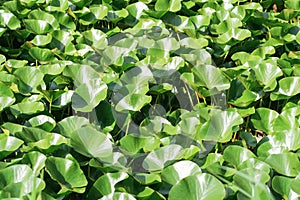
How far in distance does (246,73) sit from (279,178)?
63 centimetres

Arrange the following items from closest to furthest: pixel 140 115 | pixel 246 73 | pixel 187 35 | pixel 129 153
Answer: pixel 129 153, pixel 140 115, pixel 246 73, pixel 187 35

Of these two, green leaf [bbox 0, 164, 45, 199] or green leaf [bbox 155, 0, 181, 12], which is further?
green leaf [bbox 155, 0, 181, 12]

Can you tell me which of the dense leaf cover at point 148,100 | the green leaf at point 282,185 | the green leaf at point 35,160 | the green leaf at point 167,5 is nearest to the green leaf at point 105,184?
the dense leaf cover at point 148,100

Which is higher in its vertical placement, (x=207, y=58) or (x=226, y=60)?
(x=207, y=58)

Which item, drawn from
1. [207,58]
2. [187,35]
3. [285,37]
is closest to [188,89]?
[207,58]

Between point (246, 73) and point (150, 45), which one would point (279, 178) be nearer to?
point (246, 73)

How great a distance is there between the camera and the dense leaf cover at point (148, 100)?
1.60m

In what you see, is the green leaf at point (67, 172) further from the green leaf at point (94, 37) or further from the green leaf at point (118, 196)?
→ the green leaf at point (94, 37)

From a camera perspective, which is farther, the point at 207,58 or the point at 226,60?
the point at 226,60

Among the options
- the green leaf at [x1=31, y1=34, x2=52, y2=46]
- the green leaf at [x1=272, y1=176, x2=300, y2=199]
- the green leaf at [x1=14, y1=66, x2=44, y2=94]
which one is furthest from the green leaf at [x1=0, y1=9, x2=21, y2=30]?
the green leaf at [x1=272, y1=176, x2=300, y2=199]

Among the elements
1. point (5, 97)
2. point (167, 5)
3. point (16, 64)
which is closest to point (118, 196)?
point (5, 97)

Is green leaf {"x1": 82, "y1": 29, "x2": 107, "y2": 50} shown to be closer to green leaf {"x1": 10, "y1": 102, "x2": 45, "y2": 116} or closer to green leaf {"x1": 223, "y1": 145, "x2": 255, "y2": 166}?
green leaf {"x1": 10, "y1": 102, "x2": 45, "y2": 116}

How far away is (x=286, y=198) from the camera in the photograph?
5.19 ft

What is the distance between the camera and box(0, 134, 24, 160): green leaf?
1678 mm
